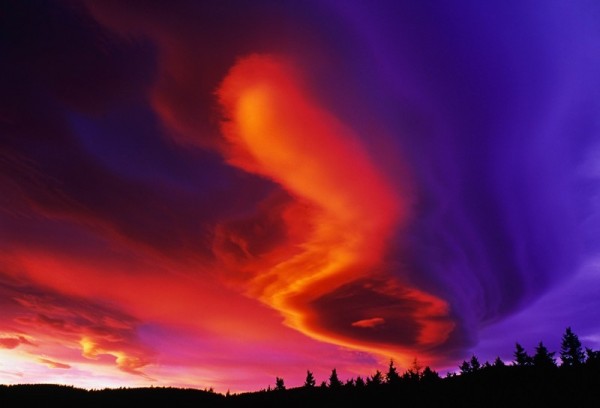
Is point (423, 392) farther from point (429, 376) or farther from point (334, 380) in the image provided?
point (334, 380)

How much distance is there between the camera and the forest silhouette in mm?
61312

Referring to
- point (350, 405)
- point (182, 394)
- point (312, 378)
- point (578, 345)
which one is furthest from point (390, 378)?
point (578, 345)

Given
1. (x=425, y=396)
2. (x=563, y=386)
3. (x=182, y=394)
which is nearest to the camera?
(x=563, y=386)

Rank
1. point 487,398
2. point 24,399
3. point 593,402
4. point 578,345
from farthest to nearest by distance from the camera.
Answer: point 578,345 → point 24,399 → point 487,398 → point 593,402

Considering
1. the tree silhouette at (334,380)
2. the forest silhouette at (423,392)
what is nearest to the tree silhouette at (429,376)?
the forest silhouette at (423,392)

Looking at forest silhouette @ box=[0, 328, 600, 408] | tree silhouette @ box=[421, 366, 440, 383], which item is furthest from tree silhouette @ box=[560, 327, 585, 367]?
tree silhouette @ box=[421, 366, 440, 383]

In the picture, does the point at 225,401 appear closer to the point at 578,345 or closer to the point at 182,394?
the point at 182,394

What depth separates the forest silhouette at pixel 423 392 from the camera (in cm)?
6131

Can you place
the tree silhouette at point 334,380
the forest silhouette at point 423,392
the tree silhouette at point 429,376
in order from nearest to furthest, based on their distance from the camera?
the forest silhouette at point 423,392 < the tree silhouette at point 429,376 < the tree silhouette at point 334,380

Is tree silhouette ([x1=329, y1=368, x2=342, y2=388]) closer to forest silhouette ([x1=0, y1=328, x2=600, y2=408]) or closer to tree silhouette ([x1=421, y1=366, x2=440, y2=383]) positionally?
forest silhouette ([x1=0, y1=328, x2=600, y2=408])

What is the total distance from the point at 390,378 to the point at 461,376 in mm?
24608

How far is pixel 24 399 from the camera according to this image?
310ft

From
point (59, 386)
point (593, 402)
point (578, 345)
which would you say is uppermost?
point (578, 345)

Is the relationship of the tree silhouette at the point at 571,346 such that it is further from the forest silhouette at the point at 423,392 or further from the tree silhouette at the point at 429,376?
the tree silhouette at the point at 429,376
